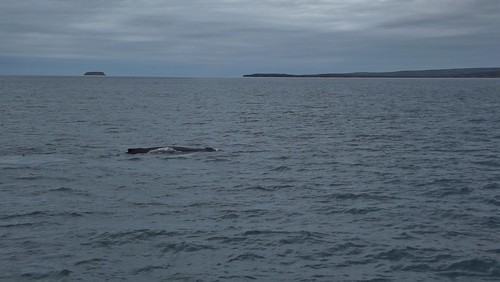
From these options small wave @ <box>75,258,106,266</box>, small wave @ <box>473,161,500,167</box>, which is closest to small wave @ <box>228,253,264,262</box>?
small wave @ <box>75,258,106,266</box>

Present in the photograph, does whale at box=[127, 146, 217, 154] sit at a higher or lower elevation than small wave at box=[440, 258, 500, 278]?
higher

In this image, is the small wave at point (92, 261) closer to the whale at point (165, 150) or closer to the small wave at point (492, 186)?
the small wave at point (492, 186)

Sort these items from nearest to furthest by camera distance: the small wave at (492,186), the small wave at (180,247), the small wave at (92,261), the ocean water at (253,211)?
1. the ocean water at (253,211)
2. the small wave at (92,261)
3. the small wave at (180,247)
4. the small wave at (492,186)

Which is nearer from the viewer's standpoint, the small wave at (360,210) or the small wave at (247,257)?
the small wave at (247,257)

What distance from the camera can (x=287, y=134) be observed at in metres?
48.2

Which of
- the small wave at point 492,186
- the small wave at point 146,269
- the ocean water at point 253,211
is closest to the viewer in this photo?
the small wave at point 146,269

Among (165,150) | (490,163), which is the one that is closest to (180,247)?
(165,150)

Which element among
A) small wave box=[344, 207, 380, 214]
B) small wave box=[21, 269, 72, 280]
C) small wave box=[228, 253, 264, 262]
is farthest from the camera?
small wave box=[344, 207, 380, 214]

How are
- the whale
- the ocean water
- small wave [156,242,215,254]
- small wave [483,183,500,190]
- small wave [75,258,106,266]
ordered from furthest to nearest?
the whale, small wave [483,183,500,190], small wave [156,242,215,254], small wave [75,258,106,266], the ocean water

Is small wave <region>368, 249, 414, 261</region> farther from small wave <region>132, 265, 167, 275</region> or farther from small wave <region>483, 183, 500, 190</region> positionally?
small wave <region>483, 183, 500, 190</region>

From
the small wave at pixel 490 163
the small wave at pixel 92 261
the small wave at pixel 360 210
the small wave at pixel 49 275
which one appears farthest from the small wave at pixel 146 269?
the small wave at pixel 490 163

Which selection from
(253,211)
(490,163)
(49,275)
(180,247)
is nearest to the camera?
(49,275)

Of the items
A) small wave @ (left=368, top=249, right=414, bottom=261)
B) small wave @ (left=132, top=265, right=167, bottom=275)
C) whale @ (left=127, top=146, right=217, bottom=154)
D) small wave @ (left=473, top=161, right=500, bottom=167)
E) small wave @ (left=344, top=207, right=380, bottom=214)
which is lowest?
small wave @ (left=368, top=249, right=414, bottom=261)

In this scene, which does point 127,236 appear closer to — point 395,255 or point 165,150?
point 395,255
